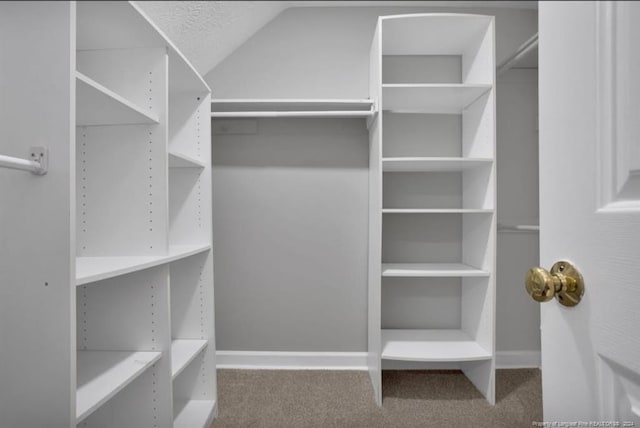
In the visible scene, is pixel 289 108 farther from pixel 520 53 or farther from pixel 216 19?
pixel 520 53

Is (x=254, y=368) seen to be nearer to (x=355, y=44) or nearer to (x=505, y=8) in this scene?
(x=355, y=44)

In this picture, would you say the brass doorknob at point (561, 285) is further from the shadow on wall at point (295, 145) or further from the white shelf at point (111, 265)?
the shadow on wall at point (295, 145)

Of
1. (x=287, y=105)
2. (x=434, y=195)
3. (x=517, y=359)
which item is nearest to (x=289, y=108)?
(x=287, y=105)

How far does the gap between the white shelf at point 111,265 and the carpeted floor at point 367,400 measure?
946mm

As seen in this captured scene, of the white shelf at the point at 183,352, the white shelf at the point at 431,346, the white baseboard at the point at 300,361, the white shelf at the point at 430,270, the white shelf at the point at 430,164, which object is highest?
the white shelf at the point at 430,164

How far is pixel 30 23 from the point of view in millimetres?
791

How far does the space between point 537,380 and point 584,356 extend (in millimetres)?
1942

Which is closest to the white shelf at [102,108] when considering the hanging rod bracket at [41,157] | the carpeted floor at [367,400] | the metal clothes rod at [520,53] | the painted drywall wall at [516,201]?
the hanging rod bracket at [41,157]

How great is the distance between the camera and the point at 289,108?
2090mm

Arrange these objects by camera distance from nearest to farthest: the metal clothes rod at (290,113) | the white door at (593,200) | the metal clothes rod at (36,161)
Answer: the white door at (593,200) < the metal clothes rod at (36,161) < the metal clothes rod at (290,113)

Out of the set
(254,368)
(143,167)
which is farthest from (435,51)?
(254,368)

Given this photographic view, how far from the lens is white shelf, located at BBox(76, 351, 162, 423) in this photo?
37.0 inches

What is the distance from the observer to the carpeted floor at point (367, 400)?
1644 mm

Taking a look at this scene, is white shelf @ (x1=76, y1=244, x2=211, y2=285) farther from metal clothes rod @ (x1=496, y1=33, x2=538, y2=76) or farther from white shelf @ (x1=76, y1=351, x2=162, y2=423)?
metal clothes rod @ (x1=496, y1=33, x2=538, y2=76)
